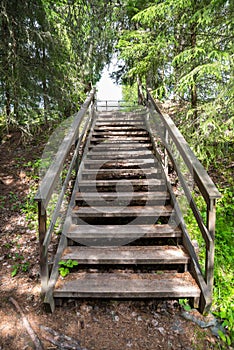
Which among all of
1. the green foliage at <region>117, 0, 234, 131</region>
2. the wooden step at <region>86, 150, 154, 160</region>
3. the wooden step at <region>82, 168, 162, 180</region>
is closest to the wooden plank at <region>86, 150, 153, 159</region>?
the wooden step at <region>86, 150, 154, 160</region>

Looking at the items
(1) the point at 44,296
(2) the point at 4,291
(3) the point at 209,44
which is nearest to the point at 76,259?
(1) the point at 44,296

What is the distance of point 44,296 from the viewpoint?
7.65 feet

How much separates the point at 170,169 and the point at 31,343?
398 cm

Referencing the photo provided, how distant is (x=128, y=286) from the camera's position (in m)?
2.50

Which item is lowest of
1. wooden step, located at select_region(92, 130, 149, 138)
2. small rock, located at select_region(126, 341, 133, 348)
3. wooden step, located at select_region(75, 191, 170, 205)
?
small rock, located at select_region(126, 341, 133, 348)

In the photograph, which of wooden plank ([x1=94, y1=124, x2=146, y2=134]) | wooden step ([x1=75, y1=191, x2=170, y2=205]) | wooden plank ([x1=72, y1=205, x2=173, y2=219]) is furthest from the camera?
wooden plank ([x1=94, y1=124, x2=146, y2=134])

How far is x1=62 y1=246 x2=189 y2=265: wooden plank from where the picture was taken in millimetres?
2727

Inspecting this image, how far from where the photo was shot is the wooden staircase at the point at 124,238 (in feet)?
8.14

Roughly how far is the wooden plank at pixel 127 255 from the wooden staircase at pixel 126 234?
1cm

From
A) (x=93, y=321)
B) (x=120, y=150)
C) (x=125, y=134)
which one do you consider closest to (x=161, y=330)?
(x=93, y=321)

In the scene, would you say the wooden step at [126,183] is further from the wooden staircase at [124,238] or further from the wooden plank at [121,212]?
the wooden plank at [121,212]

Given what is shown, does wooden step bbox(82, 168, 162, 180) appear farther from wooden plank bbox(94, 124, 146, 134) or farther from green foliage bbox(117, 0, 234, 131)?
wooden plank bbox(94, 124, 146, 134)

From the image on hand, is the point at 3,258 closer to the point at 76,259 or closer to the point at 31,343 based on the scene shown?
the point at 76,259

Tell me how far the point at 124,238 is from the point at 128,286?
710mm
